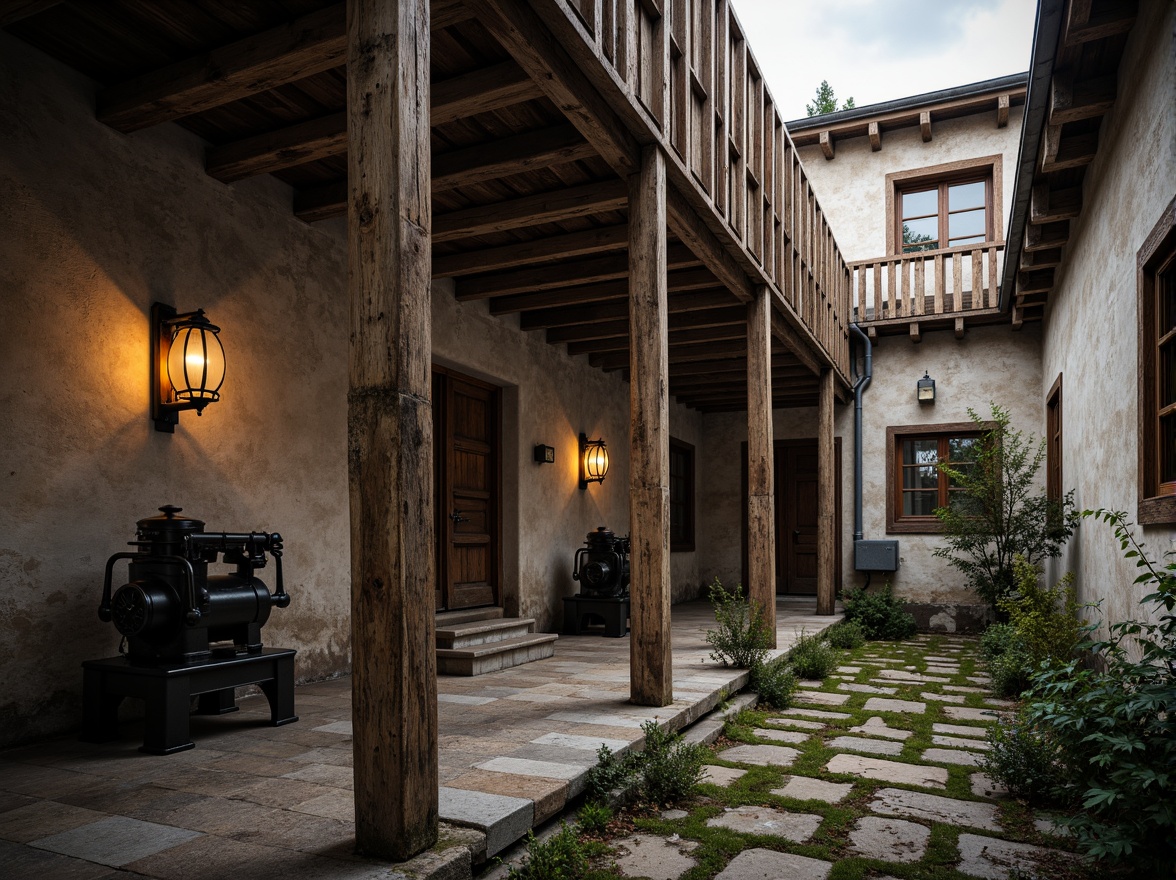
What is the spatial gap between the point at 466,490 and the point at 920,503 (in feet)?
23.2

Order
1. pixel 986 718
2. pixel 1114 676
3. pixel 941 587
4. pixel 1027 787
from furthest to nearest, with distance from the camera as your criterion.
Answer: pixel 941 587
pixel 986 718
pixel 1027 787
pixel 1114 676

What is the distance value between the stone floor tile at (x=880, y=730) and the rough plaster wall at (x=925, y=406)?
265 inches

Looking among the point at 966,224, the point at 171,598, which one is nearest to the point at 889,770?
the point at 171,598

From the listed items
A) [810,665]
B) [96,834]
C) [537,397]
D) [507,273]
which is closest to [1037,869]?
[96,834]

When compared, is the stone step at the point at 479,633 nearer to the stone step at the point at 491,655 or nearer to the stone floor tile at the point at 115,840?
the stone step at the point at 491,655

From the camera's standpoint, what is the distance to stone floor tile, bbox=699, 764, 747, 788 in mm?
4012

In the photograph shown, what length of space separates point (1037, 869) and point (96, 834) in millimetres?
3198

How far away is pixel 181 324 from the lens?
448cm

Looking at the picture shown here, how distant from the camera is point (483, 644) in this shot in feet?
21.2

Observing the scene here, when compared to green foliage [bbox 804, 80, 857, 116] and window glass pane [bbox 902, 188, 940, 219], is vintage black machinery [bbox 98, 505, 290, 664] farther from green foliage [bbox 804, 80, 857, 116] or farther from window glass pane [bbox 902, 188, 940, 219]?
green foliage [bbox 804, 80, 857, 116]

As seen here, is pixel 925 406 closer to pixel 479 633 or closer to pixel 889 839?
pixel 479 633

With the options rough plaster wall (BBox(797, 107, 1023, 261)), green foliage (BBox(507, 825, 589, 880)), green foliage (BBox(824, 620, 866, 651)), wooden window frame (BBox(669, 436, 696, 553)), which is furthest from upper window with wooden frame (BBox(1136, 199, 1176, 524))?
wooden window frame (BBox(669, 436, 696, 553))

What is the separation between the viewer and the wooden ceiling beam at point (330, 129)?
4.08m

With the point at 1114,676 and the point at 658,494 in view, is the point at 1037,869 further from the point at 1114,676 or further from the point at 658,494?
the point at 658,494
